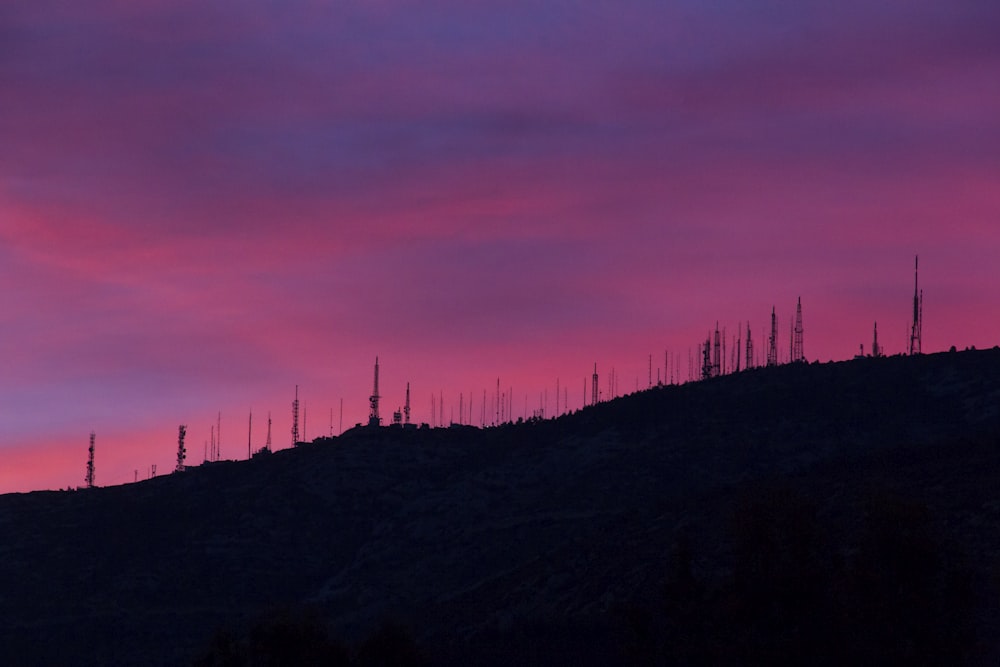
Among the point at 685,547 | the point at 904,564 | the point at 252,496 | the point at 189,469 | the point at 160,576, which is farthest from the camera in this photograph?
the point at 189,469

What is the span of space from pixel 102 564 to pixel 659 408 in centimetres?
5337

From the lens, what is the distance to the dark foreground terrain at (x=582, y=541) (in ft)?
207

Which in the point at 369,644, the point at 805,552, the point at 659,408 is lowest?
the point at 369,644

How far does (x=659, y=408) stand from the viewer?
144 m

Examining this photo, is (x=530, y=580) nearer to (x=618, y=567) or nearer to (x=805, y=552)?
(x=618, y=567)

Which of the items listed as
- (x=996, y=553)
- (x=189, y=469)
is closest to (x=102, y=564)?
(x=189, y=469)

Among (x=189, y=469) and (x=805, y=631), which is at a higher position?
(x=189, y=469)

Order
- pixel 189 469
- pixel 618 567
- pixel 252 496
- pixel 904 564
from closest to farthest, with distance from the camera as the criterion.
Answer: pixel 904 564
pixel 618 567
pixel 252 496
pixel 189 469

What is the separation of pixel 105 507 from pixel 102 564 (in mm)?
17266

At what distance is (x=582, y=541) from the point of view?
10512 cm

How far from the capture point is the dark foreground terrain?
207ft

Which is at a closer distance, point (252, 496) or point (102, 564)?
point (102, 564)

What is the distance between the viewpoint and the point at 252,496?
141375mm

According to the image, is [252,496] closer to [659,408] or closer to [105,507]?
[105,507]
